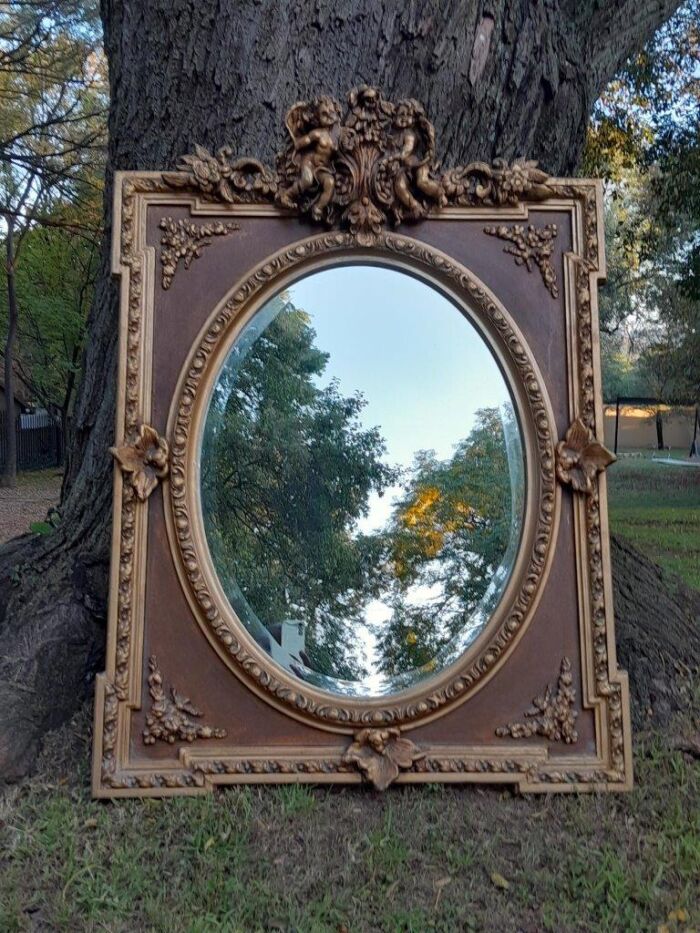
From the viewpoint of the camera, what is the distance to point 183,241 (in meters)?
2.54

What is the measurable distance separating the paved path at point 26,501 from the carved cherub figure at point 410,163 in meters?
6.39

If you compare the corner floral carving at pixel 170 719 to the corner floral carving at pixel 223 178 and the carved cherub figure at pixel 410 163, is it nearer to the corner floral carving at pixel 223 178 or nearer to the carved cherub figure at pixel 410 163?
the corner floral carving at pixel 223 178

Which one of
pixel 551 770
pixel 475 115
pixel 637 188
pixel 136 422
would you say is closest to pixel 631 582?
pixel 551 770

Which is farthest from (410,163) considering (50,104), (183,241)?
(50,104)

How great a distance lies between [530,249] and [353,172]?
0.64 meters

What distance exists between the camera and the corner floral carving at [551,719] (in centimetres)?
245

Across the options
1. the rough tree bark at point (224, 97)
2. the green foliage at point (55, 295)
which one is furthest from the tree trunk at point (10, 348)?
the rough tree bark at point (224, 97)

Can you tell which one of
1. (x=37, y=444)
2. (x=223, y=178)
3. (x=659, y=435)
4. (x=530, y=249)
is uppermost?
(x=659, y=435)

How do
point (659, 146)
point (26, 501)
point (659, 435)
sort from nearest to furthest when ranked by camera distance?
point (659, 146), point (26, 501), point (659, 435)

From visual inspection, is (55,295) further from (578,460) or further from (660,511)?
(578,460)

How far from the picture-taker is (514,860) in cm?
218

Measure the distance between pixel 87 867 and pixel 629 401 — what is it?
22.7 meters

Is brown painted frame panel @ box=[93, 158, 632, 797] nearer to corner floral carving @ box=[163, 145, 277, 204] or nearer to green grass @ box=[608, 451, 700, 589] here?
corner floral carving @ box=[163, 145, 277, 204]

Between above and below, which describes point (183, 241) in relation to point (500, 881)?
above
